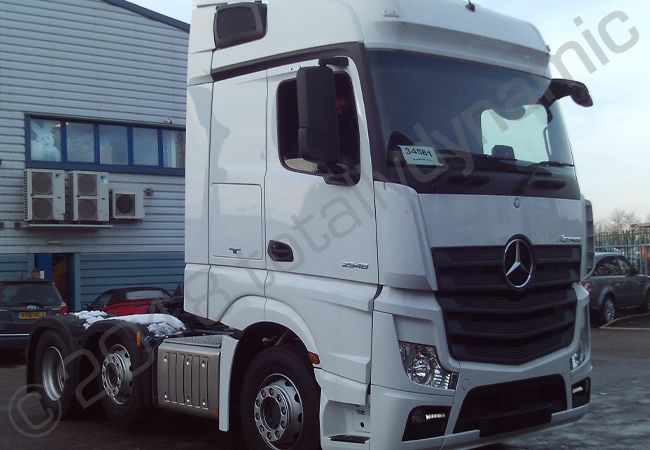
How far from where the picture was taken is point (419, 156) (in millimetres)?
5559

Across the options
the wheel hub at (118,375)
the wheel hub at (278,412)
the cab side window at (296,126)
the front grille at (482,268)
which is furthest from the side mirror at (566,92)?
the wheel hub at (118,375)

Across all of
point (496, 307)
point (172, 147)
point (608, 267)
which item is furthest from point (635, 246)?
point (496, 307)

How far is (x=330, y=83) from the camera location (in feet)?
18.1

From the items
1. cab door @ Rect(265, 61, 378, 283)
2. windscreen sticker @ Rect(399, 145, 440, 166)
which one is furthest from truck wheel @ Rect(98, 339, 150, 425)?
windscreen sticker @ Rect(399, 145, 440, 166)

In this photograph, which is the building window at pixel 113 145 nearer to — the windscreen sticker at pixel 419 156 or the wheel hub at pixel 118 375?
the wheel hub at pixel 118 375

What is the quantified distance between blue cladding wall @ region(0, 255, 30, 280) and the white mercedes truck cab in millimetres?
14007

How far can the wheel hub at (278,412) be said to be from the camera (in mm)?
5922

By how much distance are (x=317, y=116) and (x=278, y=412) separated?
7.26 ft

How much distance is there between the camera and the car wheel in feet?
60.7

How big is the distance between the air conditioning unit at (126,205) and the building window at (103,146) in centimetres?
75

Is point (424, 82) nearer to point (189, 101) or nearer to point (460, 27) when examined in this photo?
point (460, 27)

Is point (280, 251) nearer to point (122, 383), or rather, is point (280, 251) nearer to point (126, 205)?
point (122, 383)

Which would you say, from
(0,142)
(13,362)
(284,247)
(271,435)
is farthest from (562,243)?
(0,142)

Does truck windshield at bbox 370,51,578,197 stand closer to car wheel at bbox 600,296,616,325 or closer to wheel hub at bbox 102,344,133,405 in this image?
wheel hub at bbox 102,344,133,405
